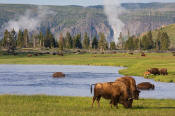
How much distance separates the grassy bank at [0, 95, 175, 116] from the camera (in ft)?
71.9

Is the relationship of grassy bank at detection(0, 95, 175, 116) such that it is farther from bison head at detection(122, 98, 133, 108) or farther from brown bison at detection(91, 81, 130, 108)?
brown bison at detection(91, 81, 130, 108)

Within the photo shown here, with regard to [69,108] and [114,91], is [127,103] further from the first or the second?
[69,108]

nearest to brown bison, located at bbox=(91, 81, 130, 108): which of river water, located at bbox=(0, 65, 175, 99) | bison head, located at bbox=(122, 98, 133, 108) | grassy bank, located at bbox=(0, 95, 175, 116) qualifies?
bison head, located at bbox=(122, 98, 133, 108)

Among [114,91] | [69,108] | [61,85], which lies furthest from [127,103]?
[61,85]

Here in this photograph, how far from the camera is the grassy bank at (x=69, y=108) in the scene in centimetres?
2192

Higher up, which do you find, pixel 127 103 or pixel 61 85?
pixel 127 103

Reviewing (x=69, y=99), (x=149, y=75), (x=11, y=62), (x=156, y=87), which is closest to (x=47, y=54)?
(x=11, y=62)

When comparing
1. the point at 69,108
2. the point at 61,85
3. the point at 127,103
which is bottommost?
the point at 61,85

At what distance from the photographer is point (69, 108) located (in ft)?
81.7

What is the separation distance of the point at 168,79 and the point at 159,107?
2504 cm

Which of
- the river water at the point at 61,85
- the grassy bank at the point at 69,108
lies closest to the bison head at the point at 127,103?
the grassy bank at the point at 69,108

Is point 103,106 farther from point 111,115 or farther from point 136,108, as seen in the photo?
point 111,115

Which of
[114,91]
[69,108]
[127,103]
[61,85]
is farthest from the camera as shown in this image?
[61,85]

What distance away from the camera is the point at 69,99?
3039cm
